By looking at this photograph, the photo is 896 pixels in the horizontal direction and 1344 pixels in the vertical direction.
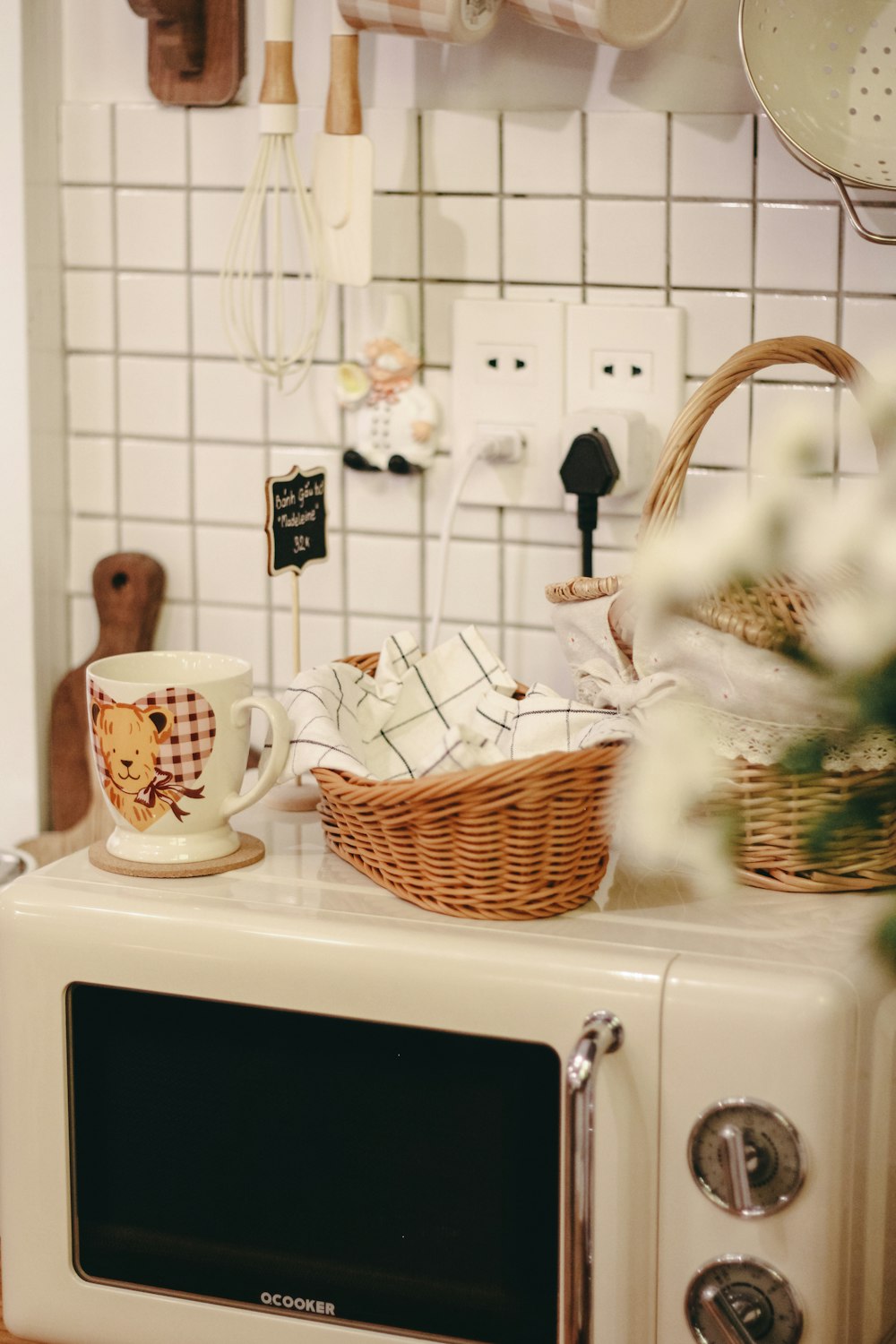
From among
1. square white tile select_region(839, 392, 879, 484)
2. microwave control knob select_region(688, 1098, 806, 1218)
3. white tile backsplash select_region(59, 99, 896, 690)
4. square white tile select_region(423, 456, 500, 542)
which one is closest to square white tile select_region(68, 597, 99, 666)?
white tile backsplash select_region(59, 99, 896, 690)

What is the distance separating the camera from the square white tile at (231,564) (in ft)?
4.45

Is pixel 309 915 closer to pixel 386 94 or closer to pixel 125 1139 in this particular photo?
pixel 125 1139

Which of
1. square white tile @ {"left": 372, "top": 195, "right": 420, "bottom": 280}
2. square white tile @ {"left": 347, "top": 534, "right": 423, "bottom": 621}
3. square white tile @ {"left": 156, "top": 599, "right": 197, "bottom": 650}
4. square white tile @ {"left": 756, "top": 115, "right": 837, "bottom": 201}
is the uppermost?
square white tile @ {"left": 756, "top": 115, "right": 837, "bottom": 201}

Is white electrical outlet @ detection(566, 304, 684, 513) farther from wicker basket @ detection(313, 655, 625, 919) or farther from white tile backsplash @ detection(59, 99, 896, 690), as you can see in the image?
wicker basket @ detection(313, 655, 625, 919)

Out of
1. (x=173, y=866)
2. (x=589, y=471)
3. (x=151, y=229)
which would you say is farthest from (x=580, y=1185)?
(x=151, y=229)

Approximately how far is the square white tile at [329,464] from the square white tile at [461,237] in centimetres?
17

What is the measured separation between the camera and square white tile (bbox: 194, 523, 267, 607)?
136 centimetres

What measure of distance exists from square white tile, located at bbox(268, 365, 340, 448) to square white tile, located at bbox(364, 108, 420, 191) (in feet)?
0.51

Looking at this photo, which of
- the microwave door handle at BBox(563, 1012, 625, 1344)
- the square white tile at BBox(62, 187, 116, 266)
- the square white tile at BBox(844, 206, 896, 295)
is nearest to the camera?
the microwave door handle at BBox(563, 1012, 625, 1344)

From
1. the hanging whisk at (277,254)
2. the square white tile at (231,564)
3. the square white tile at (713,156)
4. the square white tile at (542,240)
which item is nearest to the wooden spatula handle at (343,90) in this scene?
the hanging whisk at (277,254)

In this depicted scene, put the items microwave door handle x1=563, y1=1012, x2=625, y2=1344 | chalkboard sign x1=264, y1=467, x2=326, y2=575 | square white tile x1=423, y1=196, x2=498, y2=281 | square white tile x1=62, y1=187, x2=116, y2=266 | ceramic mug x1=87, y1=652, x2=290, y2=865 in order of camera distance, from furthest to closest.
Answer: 1. square white tile x1=62, y1=187, x2=116, y2=266
2. square white tile x1=423, y1=196, x2=498, y2=281
3. chalkboard sign x1=264, y1=467, x2=326, y2=575
4. ceramic mug x1=87, y1=652, x2=290, y2=865
5. microwave door handle x1=563, y1=1012, x2=625, y2=1344

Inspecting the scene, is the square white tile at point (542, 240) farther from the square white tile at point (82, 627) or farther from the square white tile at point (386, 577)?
the square white tile at point (82, 627)

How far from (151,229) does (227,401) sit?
155 mm

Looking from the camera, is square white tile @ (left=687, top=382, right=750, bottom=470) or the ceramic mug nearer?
the ceramic mug
